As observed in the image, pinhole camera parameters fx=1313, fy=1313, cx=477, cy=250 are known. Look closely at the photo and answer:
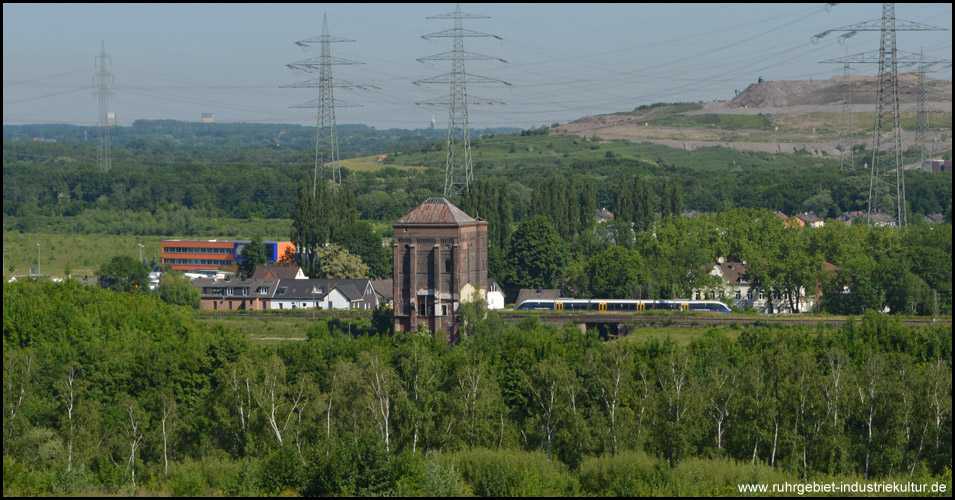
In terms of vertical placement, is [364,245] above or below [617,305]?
above

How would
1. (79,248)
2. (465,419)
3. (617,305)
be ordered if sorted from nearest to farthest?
(465,419) < (617,305) < (79,248)

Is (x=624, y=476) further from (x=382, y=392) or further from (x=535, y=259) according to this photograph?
(x=535, y=259)

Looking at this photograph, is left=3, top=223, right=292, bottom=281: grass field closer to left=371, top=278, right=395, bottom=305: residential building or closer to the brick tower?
left=371, top=278, right=395, bottom=305: residential building

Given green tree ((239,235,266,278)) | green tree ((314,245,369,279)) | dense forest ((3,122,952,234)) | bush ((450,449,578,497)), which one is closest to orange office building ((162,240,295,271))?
green tree ((239,235,266,278))

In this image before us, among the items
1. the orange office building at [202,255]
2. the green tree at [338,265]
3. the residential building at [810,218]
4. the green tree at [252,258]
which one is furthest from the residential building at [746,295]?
the residential building at [810,218]

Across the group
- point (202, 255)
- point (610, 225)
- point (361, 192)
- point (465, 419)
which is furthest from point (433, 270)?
point (361, 192)

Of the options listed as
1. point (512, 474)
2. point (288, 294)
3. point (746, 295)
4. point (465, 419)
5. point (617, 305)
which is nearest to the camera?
point (512, 474)

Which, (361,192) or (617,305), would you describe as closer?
(617,305)
